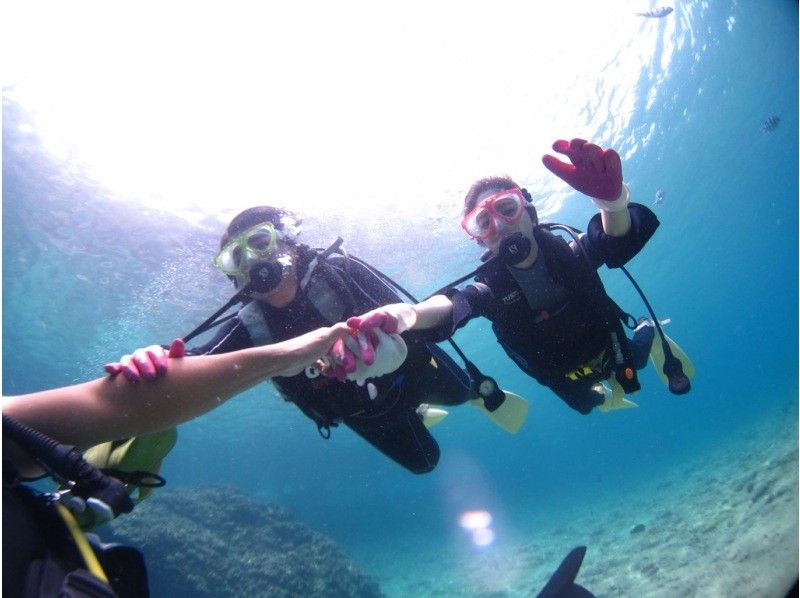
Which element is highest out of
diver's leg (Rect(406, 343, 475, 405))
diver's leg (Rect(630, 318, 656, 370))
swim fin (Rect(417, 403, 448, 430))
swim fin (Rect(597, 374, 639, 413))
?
diver's leg (Rect(630, 318, 656, 370))

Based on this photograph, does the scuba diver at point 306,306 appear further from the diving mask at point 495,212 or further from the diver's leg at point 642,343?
the diver's leg at point 642,343

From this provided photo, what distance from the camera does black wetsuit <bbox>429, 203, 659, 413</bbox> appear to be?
4.91 meters

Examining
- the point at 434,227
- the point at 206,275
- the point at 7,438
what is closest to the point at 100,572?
the point at 7,438

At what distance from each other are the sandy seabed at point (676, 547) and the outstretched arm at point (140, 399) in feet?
11.1

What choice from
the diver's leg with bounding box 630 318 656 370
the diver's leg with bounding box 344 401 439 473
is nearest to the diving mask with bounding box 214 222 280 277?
the diver's leg with bounding box 344 401 439 473

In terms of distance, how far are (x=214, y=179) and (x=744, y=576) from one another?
51.6 feet

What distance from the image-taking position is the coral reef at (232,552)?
43.5 ft

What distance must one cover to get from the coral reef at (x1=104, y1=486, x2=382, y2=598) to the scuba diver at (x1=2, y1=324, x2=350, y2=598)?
46.7 feet

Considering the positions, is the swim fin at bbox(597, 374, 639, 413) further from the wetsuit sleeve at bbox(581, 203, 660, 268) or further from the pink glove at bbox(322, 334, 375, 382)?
the pink glove at bbox(322, 334, 375, 382)

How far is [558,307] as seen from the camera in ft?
17.1

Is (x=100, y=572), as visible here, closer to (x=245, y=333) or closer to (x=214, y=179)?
(x=245, y=333)

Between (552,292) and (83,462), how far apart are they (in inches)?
190

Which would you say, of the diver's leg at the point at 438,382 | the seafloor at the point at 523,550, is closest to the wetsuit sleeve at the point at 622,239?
the diver's leg at the point at 438,382

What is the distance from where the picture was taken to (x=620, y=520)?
2322cm
